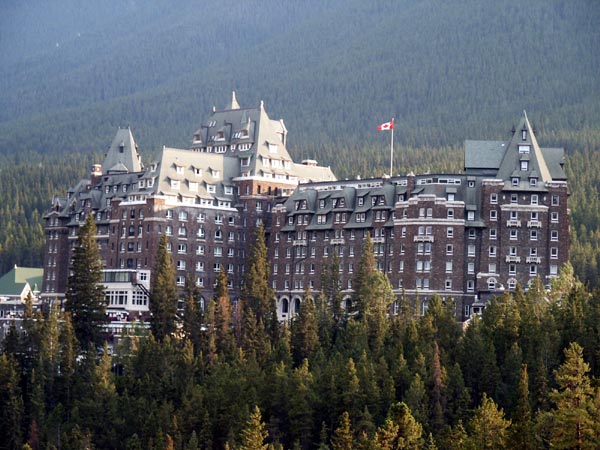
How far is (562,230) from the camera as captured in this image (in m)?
152

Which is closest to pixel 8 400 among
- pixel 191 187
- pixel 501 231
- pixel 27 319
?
pixel 27 319

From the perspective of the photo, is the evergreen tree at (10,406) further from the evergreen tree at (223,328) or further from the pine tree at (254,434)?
the pine tree at (254,434)

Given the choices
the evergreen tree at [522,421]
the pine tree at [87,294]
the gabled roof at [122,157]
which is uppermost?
the gabled roof at [122,157]

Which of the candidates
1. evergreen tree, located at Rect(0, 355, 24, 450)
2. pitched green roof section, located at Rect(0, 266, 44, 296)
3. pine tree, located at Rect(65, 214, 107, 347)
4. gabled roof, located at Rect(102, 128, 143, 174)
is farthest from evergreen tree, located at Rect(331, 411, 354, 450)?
pitched green roof section, located at Rect(0, 266, 44, 296)

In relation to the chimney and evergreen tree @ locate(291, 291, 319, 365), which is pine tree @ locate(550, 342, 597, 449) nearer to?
evergreen tree @ locate(291, 291, 319, 365)

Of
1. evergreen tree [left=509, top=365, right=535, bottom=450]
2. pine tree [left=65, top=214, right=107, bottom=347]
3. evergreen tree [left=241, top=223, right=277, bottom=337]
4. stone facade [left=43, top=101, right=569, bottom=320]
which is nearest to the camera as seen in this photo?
evergreen tree [left=509, top=365, right=535, bottom=450]

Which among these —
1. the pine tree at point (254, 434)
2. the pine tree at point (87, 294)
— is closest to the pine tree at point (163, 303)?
the pine tree at point (87, 294)

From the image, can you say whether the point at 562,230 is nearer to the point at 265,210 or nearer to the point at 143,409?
the point at 265,210

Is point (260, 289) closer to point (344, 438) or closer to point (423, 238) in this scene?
point (423, 238)

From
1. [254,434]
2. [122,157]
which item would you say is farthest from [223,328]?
[122,157]

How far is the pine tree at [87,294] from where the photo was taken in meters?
154

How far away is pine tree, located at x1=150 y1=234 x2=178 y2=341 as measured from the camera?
150250 millimetres

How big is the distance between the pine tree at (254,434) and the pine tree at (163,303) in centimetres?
3105

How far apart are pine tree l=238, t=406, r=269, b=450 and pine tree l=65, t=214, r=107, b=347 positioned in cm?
3768
